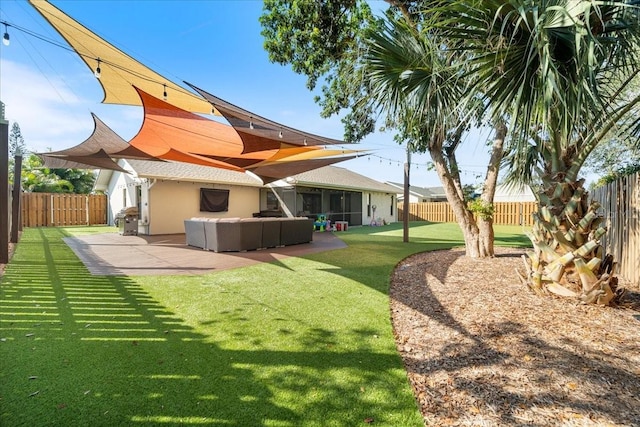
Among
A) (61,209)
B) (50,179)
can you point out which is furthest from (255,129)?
(50,179)

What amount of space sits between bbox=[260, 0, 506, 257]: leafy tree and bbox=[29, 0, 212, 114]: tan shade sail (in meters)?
2.42

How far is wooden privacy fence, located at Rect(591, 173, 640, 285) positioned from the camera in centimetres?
450

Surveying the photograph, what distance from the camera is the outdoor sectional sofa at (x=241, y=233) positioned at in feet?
27.1

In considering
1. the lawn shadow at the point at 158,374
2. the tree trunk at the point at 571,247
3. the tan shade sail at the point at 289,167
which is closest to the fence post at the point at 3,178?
the lawn shadow at the point at 158,374

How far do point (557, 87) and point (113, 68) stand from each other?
22.7 ft

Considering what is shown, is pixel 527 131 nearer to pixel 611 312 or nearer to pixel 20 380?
pixel 611 312

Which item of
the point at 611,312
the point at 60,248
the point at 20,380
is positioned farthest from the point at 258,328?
the point at 60,248

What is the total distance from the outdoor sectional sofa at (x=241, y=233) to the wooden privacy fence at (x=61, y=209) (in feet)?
38.6

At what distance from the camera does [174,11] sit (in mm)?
7605

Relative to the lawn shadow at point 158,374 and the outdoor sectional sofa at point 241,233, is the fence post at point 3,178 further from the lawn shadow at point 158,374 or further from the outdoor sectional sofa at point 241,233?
the outdoor sectional sofa at point 241,233

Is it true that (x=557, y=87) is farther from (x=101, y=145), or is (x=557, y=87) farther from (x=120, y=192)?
(x=120, y=192)

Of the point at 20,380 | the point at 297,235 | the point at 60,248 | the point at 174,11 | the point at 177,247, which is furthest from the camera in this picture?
the point at 297,235

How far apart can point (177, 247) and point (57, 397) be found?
24.2 feet

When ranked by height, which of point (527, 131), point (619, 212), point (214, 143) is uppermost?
point (214, 143)
